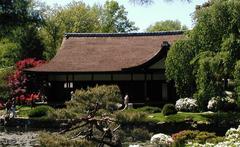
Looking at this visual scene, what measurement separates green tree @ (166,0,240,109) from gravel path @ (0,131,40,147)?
824cm

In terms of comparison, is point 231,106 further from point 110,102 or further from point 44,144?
point 44,144

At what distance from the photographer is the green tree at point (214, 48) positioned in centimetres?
2408

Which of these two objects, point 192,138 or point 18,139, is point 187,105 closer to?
point 18,139

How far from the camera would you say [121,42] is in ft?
134

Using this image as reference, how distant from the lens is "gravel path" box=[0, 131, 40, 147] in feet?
67.2

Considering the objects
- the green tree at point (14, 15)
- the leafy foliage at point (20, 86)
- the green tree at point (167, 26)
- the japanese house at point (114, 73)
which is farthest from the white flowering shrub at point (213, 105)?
the green tree at point (167, 26)

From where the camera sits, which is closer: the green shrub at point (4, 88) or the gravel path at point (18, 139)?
the gravel path at point (18, 139)

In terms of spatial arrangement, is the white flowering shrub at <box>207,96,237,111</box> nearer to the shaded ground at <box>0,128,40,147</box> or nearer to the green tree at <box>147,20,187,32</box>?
the shaded ground at <box>0,128,40,147</box>

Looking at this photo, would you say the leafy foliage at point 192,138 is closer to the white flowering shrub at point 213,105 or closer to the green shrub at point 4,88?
the white flowering shrub at point 213,105

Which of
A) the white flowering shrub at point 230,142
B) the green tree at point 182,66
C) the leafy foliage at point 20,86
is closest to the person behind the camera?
the white flowering shrub at point 230,142

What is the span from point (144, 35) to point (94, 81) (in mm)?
8270

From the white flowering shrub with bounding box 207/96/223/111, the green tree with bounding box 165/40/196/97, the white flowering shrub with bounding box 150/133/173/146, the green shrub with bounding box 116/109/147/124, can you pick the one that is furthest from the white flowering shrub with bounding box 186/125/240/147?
the white flowering shrub with bounding box 207/96/223/111

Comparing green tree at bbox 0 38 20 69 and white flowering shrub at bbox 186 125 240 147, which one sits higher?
green tree at bbox 0 38 20 69

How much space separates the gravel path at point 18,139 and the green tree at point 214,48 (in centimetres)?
824
